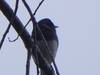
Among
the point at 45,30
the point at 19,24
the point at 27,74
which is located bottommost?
the point at 27,74

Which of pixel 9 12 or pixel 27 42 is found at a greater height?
pixel 9 12

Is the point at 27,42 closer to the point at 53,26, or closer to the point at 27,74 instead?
the point at 27,74

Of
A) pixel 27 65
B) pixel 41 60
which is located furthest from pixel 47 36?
pixel 27 65

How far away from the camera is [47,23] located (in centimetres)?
553

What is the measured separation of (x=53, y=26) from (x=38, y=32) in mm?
3965

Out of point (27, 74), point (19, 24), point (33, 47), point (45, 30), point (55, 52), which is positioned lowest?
point (27, 74)

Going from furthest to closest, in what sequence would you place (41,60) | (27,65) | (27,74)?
(41,60), (27,65), (27,74)

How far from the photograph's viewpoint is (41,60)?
1.73 m

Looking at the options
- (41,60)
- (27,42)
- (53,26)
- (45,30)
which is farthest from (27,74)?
(53,26)

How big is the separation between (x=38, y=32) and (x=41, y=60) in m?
0.31

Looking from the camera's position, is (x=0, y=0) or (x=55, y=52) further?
(x=55, y=52)

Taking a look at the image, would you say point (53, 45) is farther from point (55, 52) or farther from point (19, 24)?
point (19, 24)

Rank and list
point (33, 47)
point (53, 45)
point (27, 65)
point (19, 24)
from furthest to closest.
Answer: point (53, 45) < point (19, 24) < point (33, 47) < point (27, 65)

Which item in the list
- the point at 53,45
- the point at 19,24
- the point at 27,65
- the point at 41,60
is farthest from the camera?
the point at 53,45
